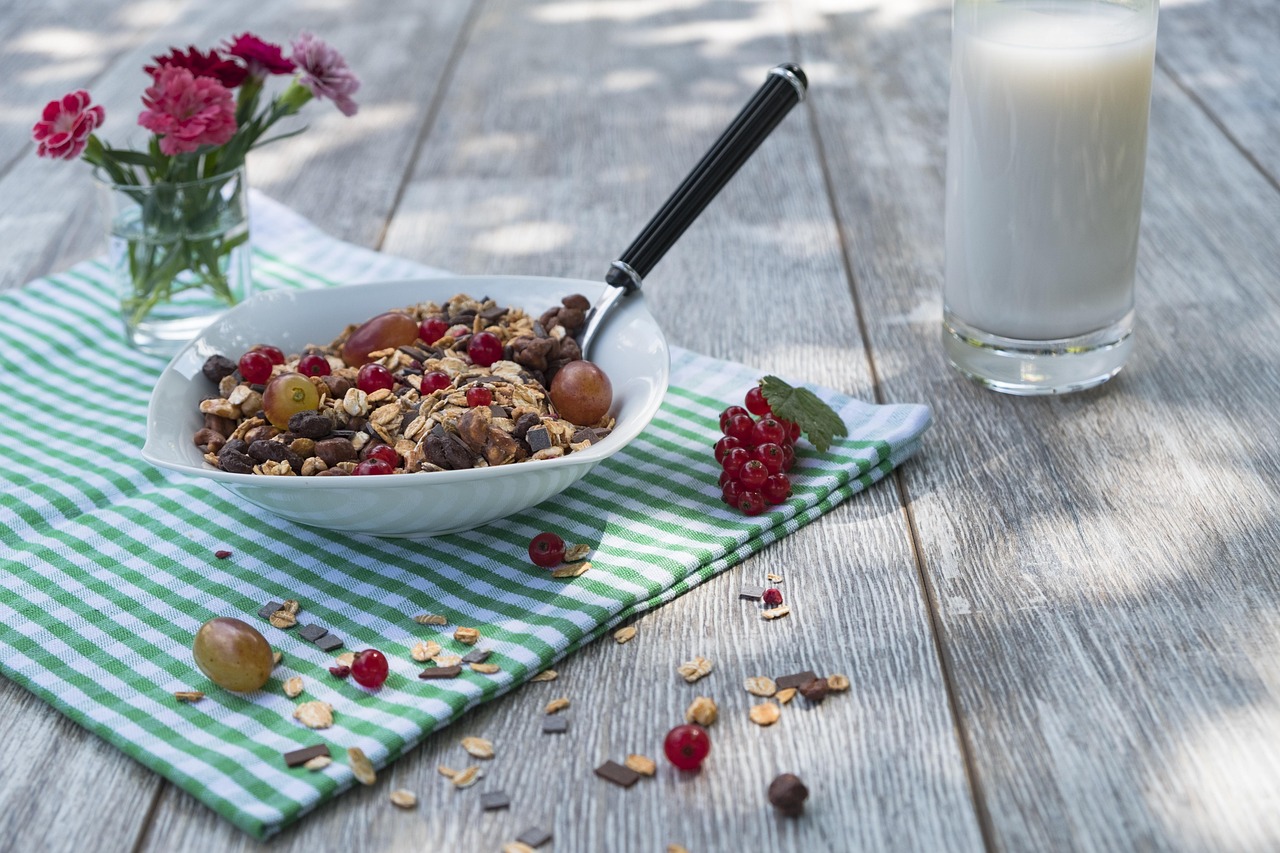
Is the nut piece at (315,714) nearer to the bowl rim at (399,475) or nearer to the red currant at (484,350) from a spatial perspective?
the bowl rim at (399,475)

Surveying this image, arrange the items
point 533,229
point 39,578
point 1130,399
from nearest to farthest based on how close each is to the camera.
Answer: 1. point 39,578
2. point 1130,399
3. point 533,229

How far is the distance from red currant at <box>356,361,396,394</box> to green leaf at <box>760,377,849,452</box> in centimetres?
31

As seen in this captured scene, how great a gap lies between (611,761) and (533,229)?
987mm

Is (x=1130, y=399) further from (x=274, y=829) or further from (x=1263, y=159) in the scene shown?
(x=274, y=829)

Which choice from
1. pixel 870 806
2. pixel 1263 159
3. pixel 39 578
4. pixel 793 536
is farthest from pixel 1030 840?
pixel 1263 159

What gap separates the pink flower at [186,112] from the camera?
124cm

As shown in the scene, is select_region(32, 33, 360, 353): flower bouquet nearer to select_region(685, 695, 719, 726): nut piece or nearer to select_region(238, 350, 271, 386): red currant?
select_region(238, 350, 271, 386): red currant

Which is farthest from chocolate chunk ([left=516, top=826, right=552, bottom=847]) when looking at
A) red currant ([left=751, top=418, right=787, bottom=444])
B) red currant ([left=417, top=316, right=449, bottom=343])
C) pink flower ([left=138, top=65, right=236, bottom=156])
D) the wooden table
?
pink flower ([left=138, top=65, right=236, bottom=156])

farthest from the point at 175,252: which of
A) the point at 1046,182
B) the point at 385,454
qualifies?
the point at 1046,182

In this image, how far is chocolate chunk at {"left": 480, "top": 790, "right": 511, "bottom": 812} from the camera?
0.75 meters

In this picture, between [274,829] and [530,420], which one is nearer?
[274,829]

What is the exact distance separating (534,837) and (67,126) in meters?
0.85

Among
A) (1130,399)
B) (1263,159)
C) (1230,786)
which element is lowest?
(1263,159)

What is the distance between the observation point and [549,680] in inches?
33.8
